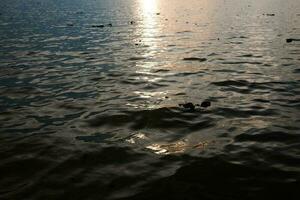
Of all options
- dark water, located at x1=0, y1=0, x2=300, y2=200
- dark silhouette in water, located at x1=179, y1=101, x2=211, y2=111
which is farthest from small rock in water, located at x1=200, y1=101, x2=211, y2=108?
dark water, located at x1=0, y1=0, x2=300, y2=200

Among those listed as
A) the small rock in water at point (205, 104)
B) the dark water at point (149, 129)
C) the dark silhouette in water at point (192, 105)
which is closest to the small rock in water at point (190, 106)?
the dark silhouette in water at point (192, 105)

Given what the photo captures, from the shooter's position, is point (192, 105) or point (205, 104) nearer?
point (192, 105)

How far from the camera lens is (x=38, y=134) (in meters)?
10.4

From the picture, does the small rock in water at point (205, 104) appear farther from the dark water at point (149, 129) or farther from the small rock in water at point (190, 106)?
the small rock in water at point (190, 106)

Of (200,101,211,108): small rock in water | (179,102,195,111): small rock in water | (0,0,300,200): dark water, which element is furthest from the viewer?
(200,101,211,108): small rock in water

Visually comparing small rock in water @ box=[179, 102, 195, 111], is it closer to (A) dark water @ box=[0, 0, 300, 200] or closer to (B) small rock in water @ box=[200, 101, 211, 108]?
(A) dark water @ box=[0, 0, 300, 200]

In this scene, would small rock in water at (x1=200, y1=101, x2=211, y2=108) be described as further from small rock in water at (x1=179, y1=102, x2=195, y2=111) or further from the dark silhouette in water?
small rock in water at (x1=179, y1=102, x2=195, y2=111)

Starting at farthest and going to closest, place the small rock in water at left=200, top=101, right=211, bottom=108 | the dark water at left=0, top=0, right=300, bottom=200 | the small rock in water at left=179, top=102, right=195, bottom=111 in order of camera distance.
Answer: the small rock in water at left=200, top=101, right=211, bottom=108, the small rock in water at left=179, top=102, right=195, bottom=111, the dark water at left=0, top=0, right=300, bottom=200

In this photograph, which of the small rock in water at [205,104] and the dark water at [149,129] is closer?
the dark water at [149,129]

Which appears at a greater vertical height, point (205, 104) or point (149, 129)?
point (205, 104)

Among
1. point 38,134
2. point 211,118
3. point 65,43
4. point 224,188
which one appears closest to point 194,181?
point 224,188

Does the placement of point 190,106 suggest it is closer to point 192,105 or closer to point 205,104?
point 192,105

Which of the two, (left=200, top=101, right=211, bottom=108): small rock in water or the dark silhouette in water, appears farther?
(left=200, top=101, right=211, bottom=108): small rock in water

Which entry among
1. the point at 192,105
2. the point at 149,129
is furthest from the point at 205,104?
the point at 149,129
